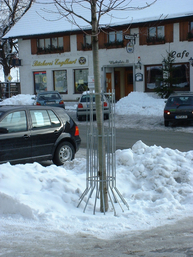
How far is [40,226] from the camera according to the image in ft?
14.9

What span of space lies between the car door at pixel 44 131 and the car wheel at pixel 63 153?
0.77 feet

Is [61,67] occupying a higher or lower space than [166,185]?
higher

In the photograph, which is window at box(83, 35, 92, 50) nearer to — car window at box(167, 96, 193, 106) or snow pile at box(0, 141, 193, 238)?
car window at box(167, 96, 193, 106)

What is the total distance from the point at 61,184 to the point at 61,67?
91.1 feet

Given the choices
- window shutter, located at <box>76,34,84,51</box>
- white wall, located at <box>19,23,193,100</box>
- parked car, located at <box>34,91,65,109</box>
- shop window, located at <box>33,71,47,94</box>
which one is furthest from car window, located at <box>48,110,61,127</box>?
shop window, located at <box>33,71,47,94</box>

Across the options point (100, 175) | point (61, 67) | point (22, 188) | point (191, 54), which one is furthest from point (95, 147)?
point (61, 67)

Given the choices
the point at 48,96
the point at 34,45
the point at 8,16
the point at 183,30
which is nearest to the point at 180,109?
the point at 48,96

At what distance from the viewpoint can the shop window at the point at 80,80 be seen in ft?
104

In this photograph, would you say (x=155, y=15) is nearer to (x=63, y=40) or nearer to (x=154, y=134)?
(x=63, y=40)

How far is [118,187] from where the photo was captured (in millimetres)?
5961

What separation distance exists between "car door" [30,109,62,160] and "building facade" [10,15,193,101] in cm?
1833

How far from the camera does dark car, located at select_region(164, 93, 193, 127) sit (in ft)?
52.5

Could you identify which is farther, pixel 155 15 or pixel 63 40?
pixel 63 40

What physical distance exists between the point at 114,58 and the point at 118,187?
24.9 metres
